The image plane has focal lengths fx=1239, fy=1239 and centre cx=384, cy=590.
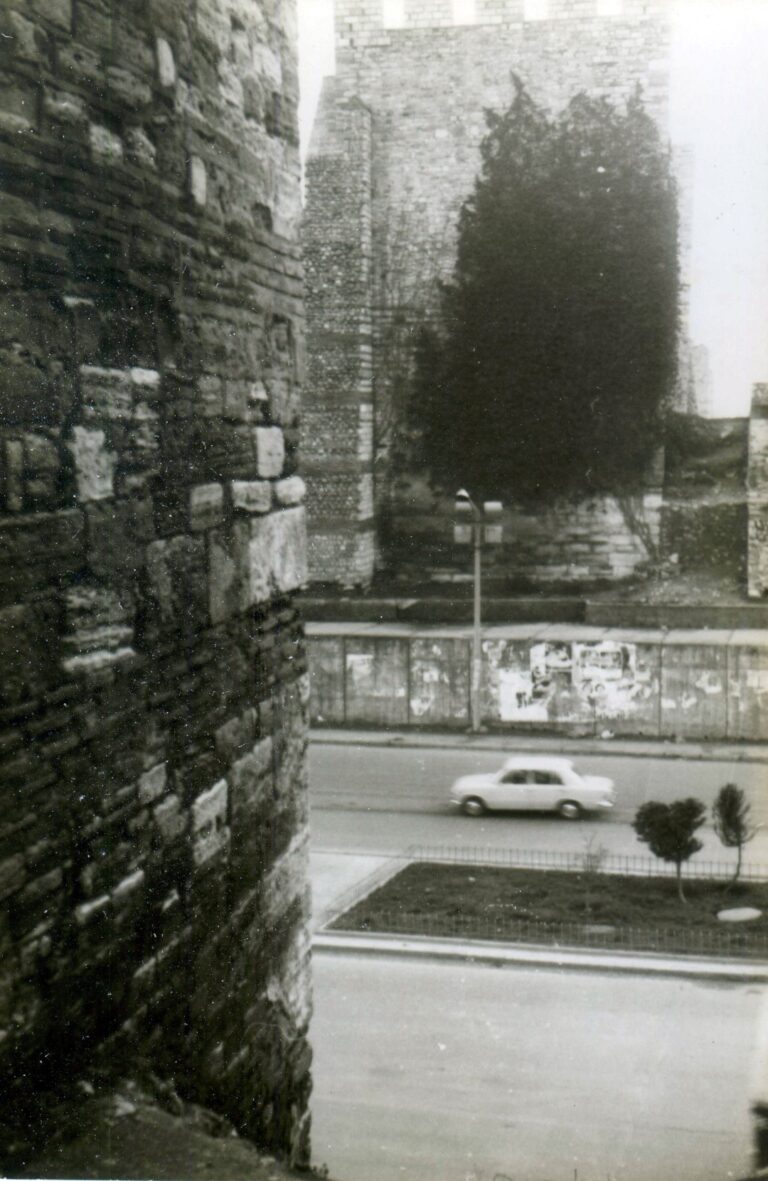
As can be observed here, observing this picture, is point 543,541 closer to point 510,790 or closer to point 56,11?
point 510,790

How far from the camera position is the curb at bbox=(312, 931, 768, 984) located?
11.6 m

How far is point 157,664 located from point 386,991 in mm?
8938

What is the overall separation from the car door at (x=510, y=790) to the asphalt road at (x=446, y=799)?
0.67 ft

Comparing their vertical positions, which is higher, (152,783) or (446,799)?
(152,783)

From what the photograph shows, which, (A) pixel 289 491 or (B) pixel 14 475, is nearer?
(B) pixel 14 475

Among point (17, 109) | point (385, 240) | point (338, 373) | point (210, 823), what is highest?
point (385, 240)

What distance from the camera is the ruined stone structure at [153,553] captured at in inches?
104

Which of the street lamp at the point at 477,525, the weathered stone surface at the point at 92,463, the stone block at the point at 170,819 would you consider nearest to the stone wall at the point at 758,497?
the street lamp at the point at 477,525

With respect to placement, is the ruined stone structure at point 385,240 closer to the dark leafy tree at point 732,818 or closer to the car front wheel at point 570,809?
the car front wheel at point 570,809

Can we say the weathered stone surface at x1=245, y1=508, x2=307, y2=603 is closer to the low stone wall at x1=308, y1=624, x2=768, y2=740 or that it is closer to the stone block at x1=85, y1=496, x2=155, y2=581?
the stone block at x1=85, y1=496, x2=155, y2=581

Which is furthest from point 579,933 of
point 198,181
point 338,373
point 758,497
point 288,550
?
point 338,373

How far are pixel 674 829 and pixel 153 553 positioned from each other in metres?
10.7

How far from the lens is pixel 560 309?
23.6 meters

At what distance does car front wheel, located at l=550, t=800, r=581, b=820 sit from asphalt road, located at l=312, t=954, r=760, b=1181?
500cm
